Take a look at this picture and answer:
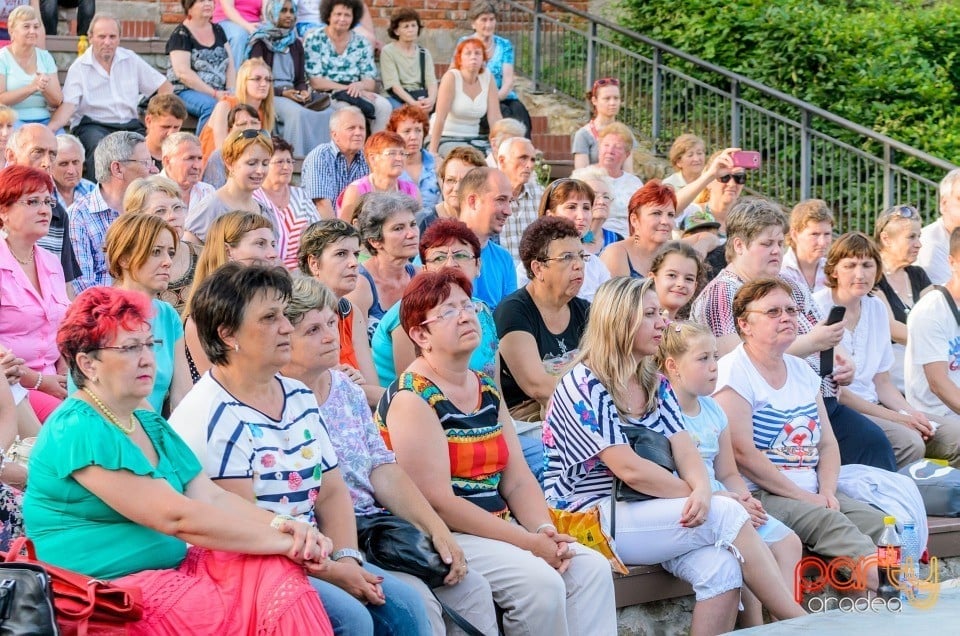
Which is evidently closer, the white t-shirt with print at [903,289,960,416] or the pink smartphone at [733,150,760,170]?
the white t-shirt with print at [903,289,960,416]

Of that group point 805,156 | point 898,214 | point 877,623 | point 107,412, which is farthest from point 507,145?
point 877,623

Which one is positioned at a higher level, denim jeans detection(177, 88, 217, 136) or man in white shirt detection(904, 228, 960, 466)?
denim jeans detection(177, 88, 217, 136)

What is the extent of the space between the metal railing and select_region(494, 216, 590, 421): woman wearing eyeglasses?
194 inches

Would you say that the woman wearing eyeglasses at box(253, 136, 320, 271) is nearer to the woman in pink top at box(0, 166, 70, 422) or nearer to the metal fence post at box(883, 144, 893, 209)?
the woman in pink top at box(0, 166, 70, 422)

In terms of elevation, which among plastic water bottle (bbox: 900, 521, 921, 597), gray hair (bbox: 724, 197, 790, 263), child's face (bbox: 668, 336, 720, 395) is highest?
gray hair (bbox: 724, 197, 790, 263)

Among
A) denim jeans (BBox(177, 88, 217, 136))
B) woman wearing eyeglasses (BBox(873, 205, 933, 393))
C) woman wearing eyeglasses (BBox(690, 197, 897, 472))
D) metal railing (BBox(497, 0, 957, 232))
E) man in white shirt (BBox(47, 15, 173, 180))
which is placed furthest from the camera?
metal railing (BBox(497, 0, 957, 232))

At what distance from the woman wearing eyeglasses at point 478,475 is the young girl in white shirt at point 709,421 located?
889 mm

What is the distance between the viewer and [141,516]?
4.28 metres

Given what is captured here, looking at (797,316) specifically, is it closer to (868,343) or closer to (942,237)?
(868,343)

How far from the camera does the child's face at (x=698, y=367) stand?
619cm

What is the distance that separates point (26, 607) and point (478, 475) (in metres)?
2.06

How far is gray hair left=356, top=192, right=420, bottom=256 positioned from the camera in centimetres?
699

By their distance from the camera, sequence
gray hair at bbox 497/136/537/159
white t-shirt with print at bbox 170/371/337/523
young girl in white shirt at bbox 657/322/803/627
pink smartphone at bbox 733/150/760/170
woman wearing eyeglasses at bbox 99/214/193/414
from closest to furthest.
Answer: white t-shirt with print at bbox 170/371/337/523 < woman wearing eyeglasses at bbox 99/214/193/414 < young girl in white shirt at bbox 657/322/803/627 < gray hair at bbox 497/136/537/159 < pink smartphone at bbox 733/150/760/170

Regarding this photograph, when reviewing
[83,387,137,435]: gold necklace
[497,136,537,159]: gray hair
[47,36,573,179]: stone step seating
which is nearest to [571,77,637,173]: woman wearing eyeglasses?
[47,36,573,179]: stone step seating
